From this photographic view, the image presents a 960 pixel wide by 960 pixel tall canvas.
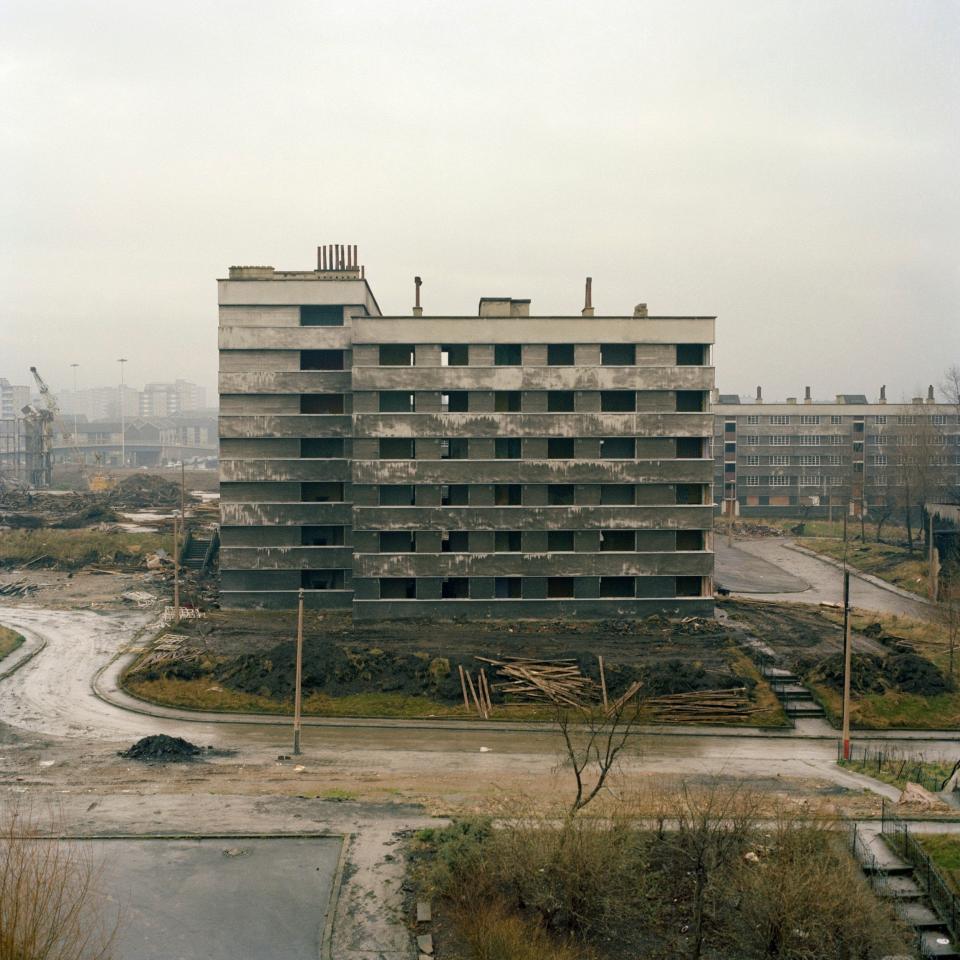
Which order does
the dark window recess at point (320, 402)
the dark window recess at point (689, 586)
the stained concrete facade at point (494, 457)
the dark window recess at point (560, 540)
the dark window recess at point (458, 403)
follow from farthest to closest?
the dark window recess at point (320, 402) < the dark window recess at point (689, 586) < the dark window recess at point (560, 540) < the dark window recess at point (458, 403) < the stained concrete facade at point (494, 457)

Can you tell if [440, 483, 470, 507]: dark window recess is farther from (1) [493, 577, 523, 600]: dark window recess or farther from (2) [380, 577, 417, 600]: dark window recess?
(1) [493, 577, 523, 600]: dark window recess

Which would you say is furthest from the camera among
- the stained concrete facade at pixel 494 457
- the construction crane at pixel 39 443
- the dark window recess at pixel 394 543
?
the construction crane at pixel 39 443

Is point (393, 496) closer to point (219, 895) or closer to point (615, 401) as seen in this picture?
point (615, 401)

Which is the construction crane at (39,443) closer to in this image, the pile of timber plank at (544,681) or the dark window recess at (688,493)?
the dark window recess at (688,493)

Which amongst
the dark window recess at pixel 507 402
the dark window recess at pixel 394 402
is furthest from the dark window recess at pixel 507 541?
the dark window recess at pixel 394 402

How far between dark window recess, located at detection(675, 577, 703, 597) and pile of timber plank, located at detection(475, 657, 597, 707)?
1449cm

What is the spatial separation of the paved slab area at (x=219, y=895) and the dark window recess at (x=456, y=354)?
34.0 metres

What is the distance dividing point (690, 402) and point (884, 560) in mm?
33440

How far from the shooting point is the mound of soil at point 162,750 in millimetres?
31505

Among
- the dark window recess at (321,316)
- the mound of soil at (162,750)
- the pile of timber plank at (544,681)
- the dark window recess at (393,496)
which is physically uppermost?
the dark window recess at (321,316)

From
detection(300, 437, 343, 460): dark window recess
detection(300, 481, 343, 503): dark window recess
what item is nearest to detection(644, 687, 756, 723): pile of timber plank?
detection(300, 481, 343, 503): dark window recess

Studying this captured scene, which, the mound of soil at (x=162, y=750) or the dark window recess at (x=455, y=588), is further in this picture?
the dark window recess at (x=455, y=588)

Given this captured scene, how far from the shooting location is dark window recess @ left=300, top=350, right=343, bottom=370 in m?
55.1

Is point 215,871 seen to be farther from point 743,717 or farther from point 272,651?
point 743,717
